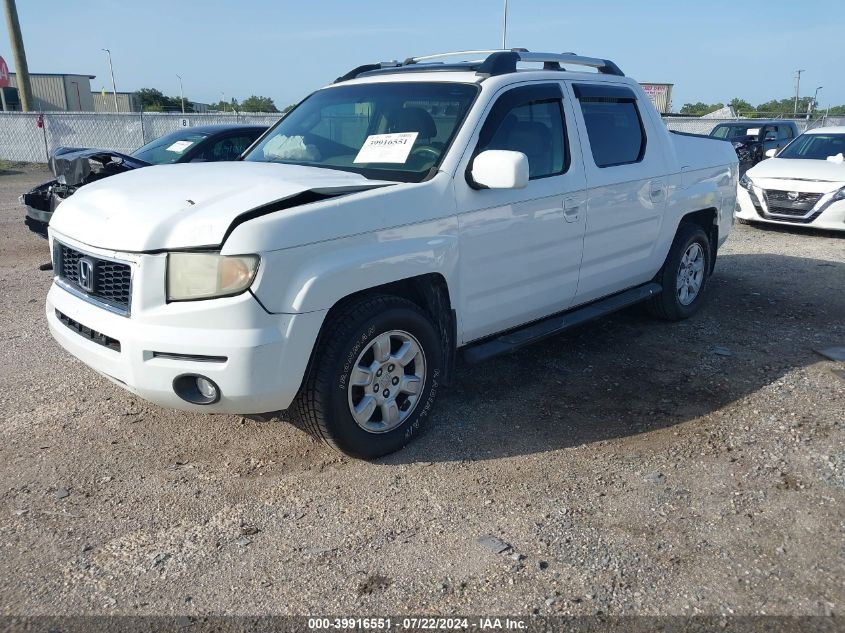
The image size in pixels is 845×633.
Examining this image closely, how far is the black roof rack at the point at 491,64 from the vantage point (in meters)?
4.17

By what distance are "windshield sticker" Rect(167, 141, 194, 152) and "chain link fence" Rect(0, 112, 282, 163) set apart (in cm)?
1319

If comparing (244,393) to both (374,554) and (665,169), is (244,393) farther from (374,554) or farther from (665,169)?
(665,169)

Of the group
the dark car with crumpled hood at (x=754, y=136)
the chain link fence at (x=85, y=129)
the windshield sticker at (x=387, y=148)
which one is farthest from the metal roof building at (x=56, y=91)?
the windshield sticker at (x=387, y=148)

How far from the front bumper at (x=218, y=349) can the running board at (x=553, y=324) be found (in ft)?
3.96

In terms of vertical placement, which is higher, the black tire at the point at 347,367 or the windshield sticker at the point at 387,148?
the windshield sticker at the point at 387,148

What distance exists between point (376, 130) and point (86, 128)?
2058cm

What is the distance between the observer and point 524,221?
158 inches

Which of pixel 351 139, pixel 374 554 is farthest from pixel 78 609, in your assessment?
pixel 351 139

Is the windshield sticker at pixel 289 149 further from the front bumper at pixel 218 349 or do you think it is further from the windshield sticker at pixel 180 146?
the windshield sticker at pixel 180 146

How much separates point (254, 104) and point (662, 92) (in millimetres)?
37972

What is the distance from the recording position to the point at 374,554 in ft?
9.46

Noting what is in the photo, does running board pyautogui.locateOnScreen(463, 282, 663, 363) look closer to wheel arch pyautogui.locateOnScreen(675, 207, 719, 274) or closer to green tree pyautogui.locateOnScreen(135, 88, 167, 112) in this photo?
wheel arch pyautogui.locateOnScreen(675, 207, 719, 274)

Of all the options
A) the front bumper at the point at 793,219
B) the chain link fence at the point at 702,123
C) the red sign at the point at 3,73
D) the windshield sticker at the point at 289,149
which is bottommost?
the front bumper at the point at 793,219

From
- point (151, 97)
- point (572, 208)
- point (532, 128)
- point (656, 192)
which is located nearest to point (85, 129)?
point (656, 192)
